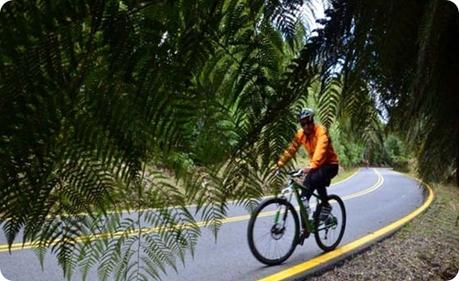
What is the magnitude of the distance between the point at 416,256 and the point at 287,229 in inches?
24.5

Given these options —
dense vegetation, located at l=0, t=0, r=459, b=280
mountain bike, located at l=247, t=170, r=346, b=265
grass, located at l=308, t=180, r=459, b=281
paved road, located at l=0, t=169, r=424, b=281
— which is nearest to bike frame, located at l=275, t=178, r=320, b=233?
mountain bike, located at l=247, t=170, r=346, b=265

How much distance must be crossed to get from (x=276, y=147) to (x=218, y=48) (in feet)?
0.30

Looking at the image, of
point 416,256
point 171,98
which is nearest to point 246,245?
point 416,256

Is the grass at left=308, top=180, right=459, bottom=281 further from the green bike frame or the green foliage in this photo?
the green foliage

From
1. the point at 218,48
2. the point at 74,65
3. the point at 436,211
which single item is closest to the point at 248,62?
the point at 218,48

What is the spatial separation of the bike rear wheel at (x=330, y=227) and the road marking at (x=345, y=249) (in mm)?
53

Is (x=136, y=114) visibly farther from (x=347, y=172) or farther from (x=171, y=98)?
(x=347, y=172)

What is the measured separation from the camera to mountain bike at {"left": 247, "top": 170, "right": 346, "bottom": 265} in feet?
7.77

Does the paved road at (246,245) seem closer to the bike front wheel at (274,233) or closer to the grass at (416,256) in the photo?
the bike front wheel at (274,233)

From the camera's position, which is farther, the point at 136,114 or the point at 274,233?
the point at 274,233

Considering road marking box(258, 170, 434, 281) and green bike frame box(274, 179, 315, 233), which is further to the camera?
green bike frame box(274, 179, 315, 233)

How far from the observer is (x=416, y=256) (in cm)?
222

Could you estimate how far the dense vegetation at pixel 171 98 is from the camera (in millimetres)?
315

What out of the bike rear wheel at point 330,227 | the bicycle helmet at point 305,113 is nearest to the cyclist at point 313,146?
the bicycle helmet at point 305,113
